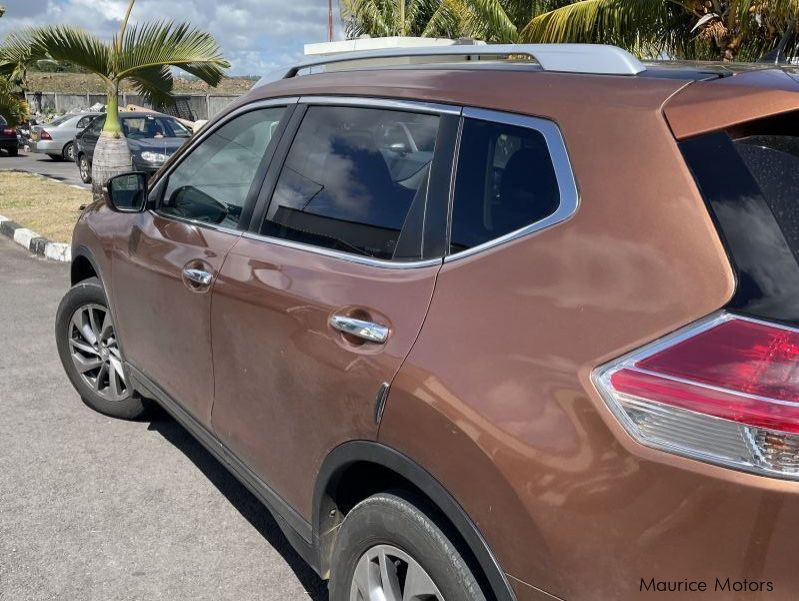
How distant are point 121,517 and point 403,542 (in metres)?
1.95

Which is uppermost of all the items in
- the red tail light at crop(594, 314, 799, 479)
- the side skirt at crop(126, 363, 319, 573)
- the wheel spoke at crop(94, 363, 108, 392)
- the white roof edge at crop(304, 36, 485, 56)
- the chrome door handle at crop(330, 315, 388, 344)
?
the white roof edge at crop(304, 36, 485, 56)

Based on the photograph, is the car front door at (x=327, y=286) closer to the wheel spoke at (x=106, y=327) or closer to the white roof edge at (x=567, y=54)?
the white roof edge at (x=567, y=54)

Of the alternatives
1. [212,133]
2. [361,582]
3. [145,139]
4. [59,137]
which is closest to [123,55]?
[145,139]

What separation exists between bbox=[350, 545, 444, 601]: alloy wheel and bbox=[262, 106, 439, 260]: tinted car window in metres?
0.80

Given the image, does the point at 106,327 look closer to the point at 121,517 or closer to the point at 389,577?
the point at 121,517

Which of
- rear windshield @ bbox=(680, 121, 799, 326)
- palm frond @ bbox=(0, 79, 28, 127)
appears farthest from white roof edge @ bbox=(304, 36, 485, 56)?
palm frond @ bbox=(0, 79, 28, 127)

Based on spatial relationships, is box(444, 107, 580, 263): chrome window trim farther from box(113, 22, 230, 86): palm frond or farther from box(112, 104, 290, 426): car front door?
box(113, 22, 230, 86): palm frond

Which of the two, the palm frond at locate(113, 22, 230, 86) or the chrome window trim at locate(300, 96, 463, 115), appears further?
the palm frond at locate(113, 22, 230, 86)

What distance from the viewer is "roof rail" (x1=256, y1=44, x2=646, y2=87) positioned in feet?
6.38

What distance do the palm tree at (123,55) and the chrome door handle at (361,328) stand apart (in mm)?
9225

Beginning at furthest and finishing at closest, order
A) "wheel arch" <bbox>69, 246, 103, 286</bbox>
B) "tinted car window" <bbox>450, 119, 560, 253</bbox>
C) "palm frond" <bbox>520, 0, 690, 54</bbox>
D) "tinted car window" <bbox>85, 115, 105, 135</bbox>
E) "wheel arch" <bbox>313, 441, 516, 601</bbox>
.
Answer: "tinted car window" <bbox>85, 115, 105, 135</bbox>
"palm frond" <bbox>520, 0, 690, 54</bbox>
"wheel arch" <bbox>69, 246, 103, 286</bbox>
"tinted car window" <bbox>450, 119, 560, 253</bbox>
"wheel arch" <bbox>313, 441, 516, 601</bbox>

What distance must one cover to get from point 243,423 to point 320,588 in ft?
2.43

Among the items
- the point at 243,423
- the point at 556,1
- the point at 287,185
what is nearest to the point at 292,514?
the point at 243,423

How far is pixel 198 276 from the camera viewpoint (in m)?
2.95
